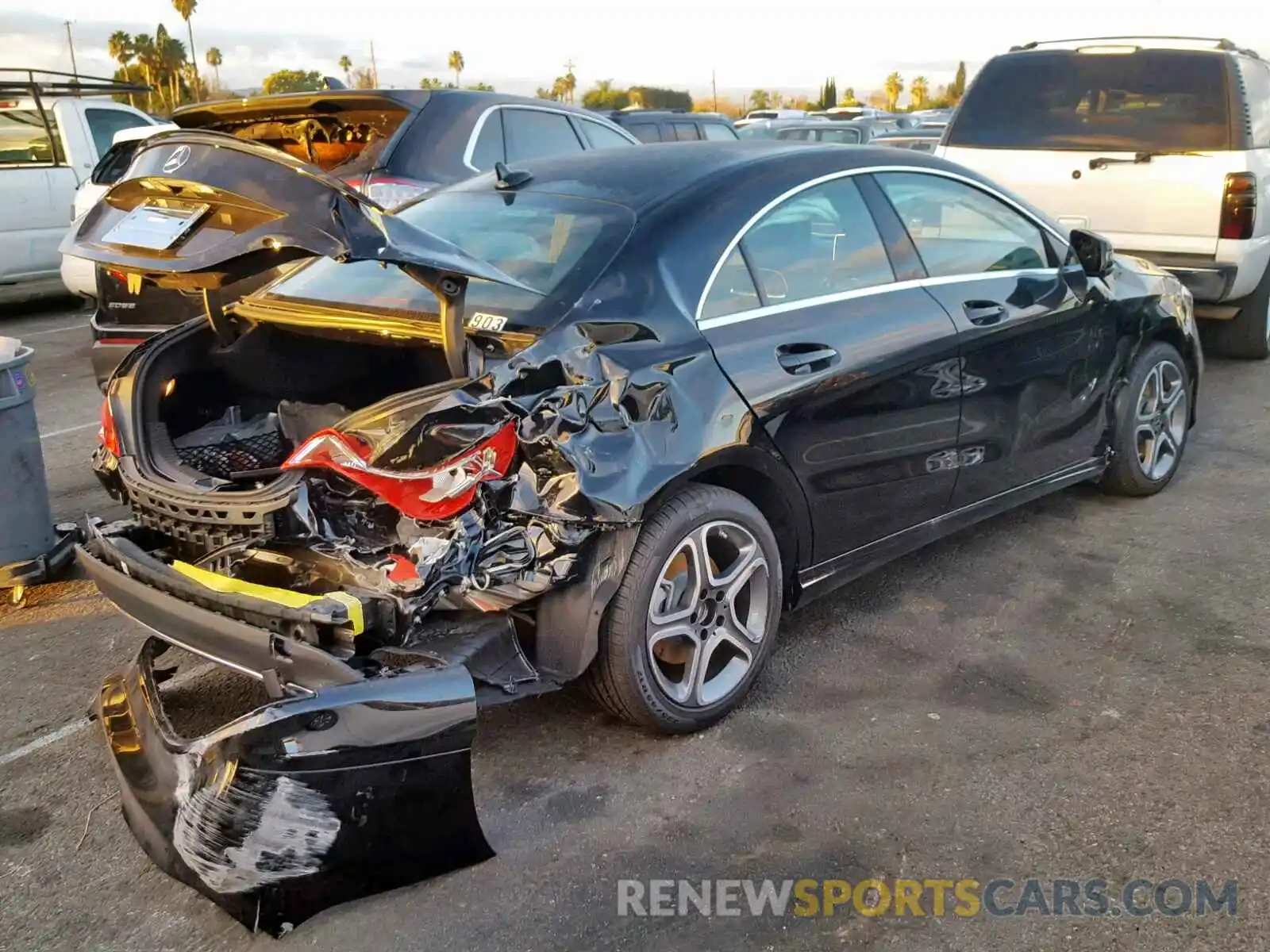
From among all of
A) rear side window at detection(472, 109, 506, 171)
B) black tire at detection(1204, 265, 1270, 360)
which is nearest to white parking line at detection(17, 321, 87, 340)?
rear side window at detection(472, 109, 506, 171)

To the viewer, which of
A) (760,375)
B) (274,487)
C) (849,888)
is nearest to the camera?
(849,888)

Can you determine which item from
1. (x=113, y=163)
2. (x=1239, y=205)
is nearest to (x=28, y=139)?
(x=113, y=163)

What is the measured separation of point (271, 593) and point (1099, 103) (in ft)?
22.6

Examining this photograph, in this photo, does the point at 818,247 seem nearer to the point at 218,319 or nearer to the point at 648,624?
the point at 648,624

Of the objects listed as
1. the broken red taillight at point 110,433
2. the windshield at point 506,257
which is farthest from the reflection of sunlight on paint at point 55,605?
the windshield at point 506,257

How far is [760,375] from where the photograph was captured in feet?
10.9

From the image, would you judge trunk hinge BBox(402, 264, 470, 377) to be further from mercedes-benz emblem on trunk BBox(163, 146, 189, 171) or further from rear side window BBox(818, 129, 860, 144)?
rear side window BBox(818, 129, 860, 144)

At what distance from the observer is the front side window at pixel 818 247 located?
3.54 meters

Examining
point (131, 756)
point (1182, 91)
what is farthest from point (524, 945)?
point (1182, 91)

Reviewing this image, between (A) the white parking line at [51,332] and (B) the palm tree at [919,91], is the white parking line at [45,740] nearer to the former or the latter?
(A) the white parking line at [51,332]

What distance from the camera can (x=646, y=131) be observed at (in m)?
11.1

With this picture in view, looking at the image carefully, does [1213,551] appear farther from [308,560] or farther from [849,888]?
[308,560]

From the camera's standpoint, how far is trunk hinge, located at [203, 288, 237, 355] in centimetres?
362

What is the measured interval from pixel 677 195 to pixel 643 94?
46147mm
